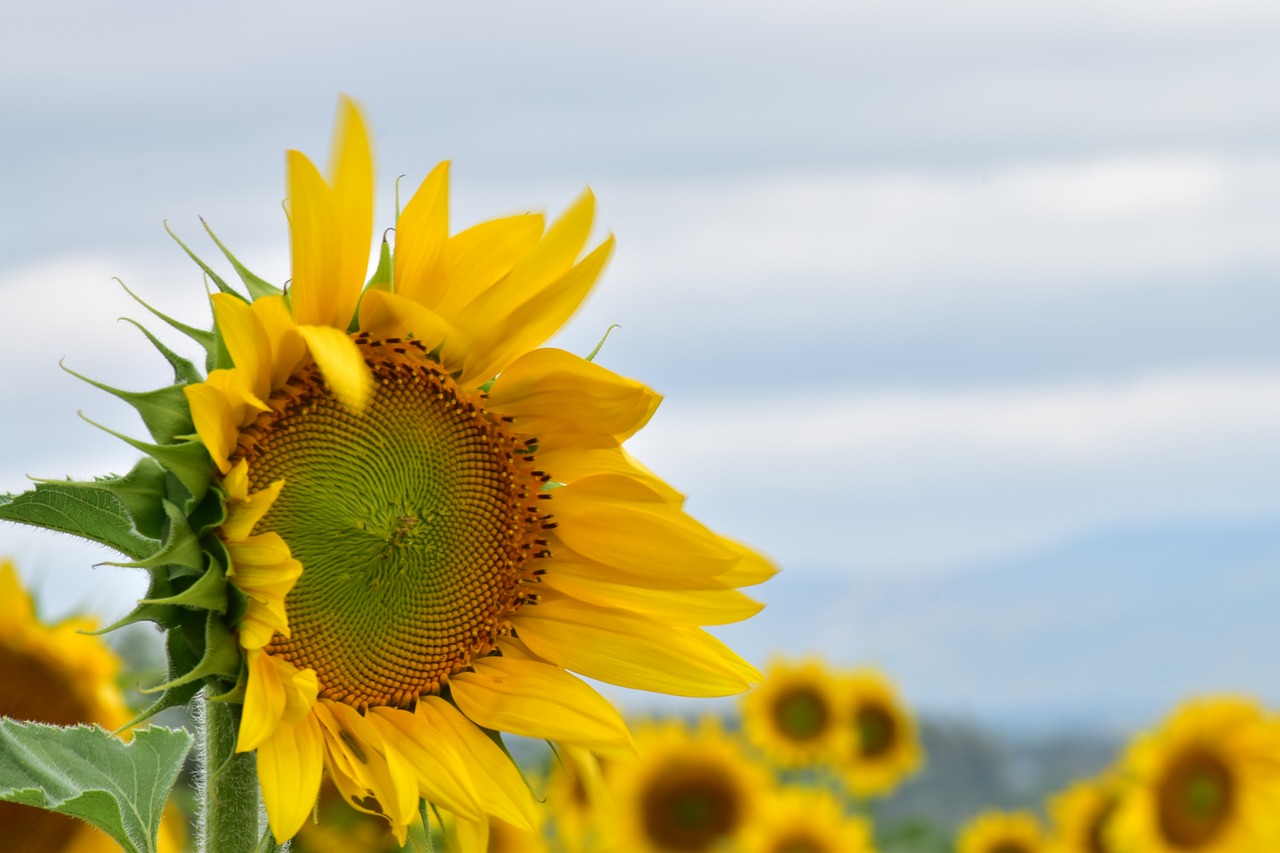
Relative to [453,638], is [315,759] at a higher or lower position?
lower

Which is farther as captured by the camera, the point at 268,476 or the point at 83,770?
the point at 83,770

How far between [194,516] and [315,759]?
32 centimetres

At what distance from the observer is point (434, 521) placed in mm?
1916

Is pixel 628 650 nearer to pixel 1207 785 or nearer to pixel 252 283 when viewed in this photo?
pixel 252 283

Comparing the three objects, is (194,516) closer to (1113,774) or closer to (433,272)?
(433,272)

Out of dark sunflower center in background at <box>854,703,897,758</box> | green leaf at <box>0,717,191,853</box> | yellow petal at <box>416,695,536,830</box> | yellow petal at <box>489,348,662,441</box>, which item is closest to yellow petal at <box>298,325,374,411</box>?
yellow petal at <box>489,348,662,441</box>

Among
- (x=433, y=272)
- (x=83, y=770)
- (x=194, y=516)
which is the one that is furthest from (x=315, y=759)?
(x=433, y=272)

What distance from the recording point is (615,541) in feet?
6.44

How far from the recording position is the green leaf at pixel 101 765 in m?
1.96

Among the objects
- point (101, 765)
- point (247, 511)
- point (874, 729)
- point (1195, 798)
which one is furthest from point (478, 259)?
point (874, 729)

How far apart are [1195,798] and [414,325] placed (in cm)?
535

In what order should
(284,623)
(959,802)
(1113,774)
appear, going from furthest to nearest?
1. (959,802)
2. (1113,774)
3. (284,623)

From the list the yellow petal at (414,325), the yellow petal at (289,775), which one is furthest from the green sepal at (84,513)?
the yellow petal at (414,325)

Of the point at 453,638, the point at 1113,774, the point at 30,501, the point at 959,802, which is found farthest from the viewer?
the point at 959,802
